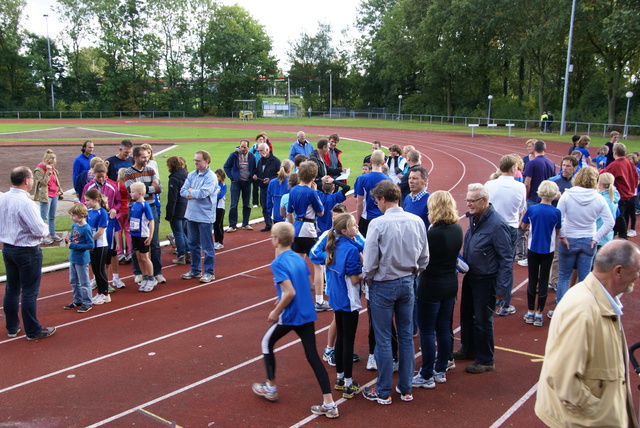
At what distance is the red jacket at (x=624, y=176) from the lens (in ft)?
34.0

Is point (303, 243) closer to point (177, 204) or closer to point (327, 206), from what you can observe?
point (327, 206)

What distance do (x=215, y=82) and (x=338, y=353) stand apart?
71.1 meters

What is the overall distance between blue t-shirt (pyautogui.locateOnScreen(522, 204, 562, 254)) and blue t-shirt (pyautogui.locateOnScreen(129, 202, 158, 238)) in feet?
18.9

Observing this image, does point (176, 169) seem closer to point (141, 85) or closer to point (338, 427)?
point (338, 427)

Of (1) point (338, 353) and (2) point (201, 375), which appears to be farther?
(2) point (201, 375)

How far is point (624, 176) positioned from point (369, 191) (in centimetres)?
587

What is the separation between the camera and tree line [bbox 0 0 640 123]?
152ft

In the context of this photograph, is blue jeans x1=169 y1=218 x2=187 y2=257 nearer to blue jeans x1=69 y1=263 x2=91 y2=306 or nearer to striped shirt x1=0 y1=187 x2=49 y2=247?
blue jeans x1=69 y1=263 x2=91 y2=306

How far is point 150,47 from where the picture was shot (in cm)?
7000

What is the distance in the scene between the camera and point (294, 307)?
4.88 metres

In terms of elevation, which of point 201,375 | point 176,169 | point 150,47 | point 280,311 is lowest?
point 201,375

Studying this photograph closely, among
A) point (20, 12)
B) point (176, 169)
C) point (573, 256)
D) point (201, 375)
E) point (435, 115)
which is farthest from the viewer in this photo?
point (20, 12)

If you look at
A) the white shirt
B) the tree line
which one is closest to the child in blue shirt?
the white shirt

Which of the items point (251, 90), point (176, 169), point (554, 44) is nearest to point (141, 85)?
point (251, 90)
